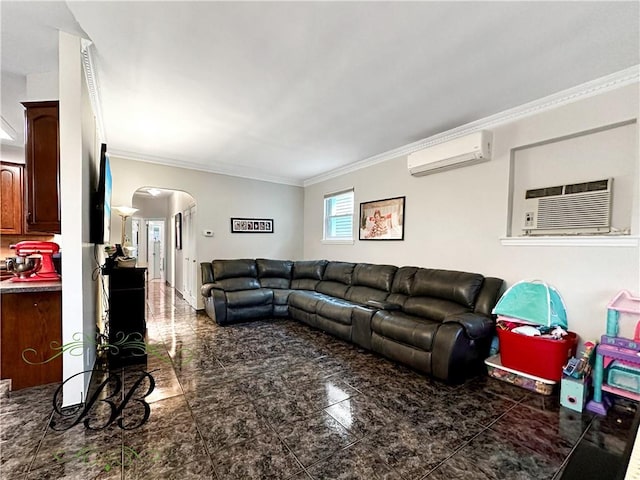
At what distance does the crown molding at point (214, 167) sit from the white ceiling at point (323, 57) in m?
1.11

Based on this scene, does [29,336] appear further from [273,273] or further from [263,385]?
[273,273]

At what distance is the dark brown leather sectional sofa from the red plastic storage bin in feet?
0.71

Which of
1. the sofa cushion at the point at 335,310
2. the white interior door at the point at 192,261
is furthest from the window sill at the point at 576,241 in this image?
the white interior door at the point at 192,261

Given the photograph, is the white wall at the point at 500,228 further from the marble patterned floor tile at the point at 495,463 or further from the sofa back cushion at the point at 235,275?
the sofa back cushion at the point at 235,275

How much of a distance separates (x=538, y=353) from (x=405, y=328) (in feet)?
3.50

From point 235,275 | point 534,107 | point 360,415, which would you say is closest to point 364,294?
point 360,415

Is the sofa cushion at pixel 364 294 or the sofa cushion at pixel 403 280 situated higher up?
the sofa cushion at pixel 403 280

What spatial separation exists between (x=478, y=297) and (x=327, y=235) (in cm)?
318

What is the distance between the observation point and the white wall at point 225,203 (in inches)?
176

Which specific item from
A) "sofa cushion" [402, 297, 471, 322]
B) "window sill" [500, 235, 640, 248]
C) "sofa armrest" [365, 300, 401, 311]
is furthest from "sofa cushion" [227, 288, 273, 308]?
"window sill" [500, 235, 640, 248]

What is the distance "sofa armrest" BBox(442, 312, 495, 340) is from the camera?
256 cm

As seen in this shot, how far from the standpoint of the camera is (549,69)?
2.20 metres

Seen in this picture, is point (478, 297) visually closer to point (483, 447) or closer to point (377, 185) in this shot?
point (483, 447)

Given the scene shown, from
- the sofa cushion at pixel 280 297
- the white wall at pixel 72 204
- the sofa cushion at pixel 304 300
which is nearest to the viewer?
the white wall at pixel 72 204
